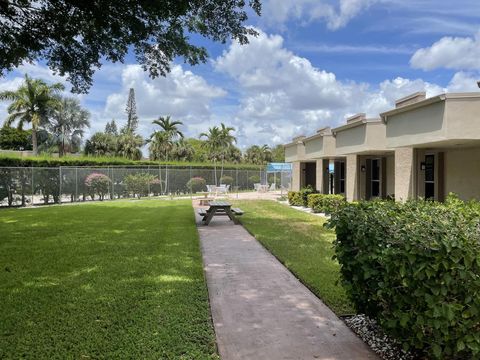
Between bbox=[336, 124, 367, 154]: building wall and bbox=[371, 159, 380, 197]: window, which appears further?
bbox=[371, 159, 380, 197]: window

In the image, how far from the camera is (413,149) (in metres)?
12.6

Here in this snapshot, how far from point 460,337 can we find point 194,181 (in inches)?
1263

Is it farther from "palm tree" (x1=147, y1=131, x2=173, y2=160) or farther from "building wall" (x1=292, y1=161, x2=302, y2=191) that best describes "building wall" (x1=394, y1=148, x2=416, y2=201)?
"palm tree" (x1=147, y1=131, x2=173, y2=160)

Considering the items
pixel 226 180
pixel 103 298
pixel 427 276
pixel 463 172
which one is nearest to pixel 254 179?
pixel 226 180

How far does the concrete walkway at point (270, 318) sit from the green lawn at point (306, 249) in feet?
0.64

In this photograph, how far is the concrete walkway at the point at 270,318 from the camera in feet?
12.8

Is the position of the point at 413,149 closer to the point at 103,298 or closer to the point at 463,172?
the point at 463,172

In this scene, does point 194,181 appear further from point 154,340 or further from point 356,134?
point 154,340

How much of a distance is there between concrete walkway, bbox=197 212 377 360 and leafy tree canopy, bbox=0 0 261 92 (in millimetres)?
5280

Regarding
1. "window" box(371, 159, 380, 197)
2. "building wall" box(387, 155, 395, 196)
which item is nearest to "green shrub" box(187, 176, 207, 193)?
"window" box(371, 159, 380, 197)

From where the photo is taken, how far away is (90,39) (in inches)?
375

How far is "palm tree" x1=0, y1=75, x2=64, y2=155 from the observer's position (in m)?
39.3

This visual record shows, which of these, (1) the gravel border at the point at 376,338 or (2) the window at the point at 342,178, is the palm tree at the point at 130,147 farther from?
(1) the gravel border at the point at 376,338

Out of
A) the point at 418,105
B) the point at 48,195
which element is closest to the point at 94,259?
the point at 418,105
